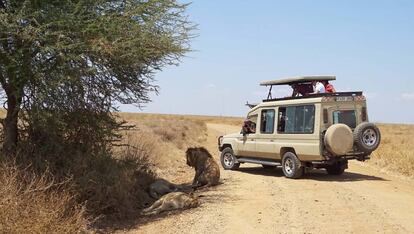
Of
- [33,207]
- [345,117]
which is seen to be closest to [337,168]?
[345,117]

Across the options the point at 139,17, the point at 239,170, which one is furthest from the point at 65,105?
the point at 239,170

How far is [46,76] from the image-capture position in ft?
39.9

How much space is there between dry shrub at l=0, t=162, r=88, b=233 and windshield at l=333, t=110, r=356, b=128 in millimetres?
7818

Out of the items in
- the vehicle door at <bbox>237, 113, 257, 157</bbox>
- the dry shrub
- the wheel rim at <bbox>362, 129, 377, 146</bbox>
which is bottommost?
the dry shrub

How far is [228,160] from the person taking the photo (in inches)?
775

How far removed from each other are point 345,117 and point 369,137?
0.88m

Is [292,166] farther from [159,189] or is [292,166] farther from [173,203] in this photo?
[173,203]

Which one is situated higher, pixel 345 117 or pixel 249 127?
pixel 345 117

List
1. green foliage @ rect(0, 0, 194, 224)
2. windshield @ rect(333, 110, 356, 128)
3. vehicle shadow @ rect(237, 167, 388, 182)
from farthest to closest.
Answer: vehicle shadow @ rect(237, 167, 388, 182) < windshield @ rect(333, 110, 356, 128) < green foliage @ rect(0, 0, 194, 224)

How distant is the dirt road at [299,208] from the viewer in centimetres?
1038

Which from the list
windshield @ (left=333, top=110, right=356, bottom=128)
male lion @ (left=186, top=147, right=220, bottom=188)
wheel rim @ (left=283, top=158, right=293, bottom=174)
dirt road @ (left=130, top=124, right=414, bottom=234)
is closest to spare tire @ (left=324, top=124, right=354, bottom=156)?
windshield @ (left=333, top=110, right=356, bottom=128)

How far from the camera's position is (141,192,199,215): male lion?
12844 millimetres

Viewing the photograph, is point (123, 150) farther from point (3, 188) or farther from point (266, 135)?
point (3, 188)

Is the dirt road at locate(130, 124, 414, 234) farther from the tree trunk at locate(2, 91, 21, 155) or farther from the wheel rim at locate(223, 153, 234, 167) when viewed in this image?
the tree trunk at locate(2, 91, 21, 155)
